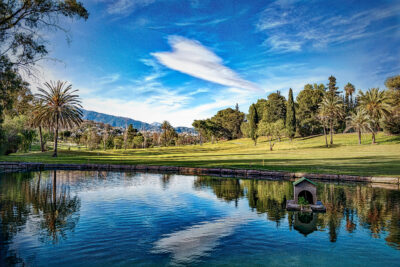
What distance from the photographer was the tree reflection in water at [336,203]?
46.0 ft

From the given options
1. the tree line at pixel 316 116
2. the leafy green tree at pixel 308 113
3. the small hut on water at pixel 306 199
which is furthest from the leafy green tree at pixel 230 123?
the small hut on water at pixel 306 199

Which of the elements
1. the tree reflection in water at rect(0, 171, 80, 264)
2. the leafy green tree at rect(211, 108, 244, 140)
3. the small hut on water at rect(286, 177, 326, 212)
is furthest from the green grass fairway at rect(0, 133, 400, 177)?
the leafy green tree at rect(211, 108, 244, 140)

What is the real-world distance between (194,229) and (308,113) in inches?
4005

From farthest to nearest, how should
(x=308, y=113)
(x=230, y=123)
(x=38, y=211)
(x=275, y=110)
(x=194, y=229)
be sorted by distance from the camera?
1. (x=230, y=123)
2. (x=275, y=110)
3. (x=308, y=113)
4. (x=38, y=211)
5. (x=194, y=229)

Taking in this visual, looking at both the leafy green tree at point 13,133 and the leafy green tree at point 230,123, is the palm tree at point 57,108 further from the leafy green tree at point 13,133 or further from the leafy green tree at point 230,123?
the leafy green tree at point 230,123

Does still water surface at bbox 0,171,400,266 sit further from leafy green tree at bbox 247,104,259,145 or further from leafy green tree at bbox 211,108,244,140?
leafy green tree at bbox 211,108,244,140

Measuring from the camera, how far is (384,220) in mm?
15047

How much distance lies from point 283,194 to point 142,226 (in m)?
13.3

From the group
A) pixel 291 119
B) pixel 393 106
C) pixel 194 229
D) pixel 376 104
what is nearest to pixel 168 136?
pixel 291 119

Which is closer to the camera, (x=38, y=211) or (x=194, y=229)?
(x=194, y=229)

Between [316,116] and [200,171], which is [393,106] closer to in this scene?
[316,116]

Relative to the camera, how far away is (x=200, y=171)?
37719 millimetres

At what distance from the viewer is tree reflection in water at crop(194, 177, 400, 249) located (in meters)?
14.0

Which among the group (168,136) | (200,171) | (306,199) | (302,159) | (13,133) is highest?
(168,136)
